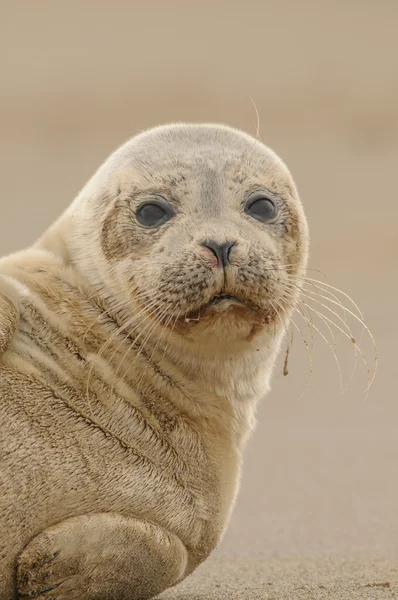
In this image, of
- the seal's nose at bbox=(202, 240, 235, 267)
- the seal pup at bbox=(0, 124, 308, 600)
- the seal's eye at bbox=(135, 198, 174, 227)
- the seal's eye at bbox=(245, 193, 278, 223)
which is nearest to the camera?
the seal pup at bbox=(0, 124, 308, 600)

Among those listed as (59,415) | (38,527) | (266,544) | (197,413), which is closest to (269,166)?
(197,413)

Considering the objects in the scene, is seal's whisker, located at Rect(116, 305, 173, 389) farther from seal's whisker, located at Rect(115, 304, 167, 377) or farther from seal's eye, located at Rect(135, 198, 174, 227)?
seal's eye, located at Rect(135, 198, 174, 227)

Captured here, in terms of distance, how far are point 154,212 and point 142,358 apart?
50 cm

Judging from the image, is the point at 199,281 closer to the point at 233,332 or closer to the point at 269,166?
the point at 233,332

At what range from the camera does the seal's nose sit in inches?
151

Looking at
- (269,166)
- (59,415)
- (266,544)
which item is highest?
(269,166)

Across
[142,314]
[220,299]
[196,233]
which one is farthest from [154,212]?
[220,299]

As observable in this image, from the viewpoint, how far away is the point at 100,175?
4539 mm

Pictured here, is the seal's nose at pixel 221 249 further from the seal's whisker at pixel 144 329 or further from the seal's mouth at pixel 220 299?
the seal's whisker at pixel 144 329

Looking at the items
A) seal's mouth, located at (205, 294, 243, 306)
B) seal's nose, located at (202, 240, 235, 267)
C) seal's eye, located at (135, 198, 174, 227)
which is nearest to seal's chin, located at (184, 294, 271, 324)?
seal's mouth, located at (205, 294, 243, 306)

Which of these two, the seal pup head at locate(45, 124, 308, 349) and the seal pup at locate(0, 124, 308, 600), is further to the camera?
the seal pup head at locate(45, 124, 308, 349)

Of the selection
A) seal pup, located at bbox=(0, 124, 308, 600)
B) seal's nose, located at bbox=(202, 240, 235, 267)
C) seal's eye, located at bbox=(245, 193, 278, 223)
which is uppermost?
seal's eye, located at bbox=(245, 193, 278, 223)

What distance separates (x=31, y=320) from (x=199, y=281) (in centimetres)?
56

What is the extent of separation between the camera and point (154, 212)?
4.17m
